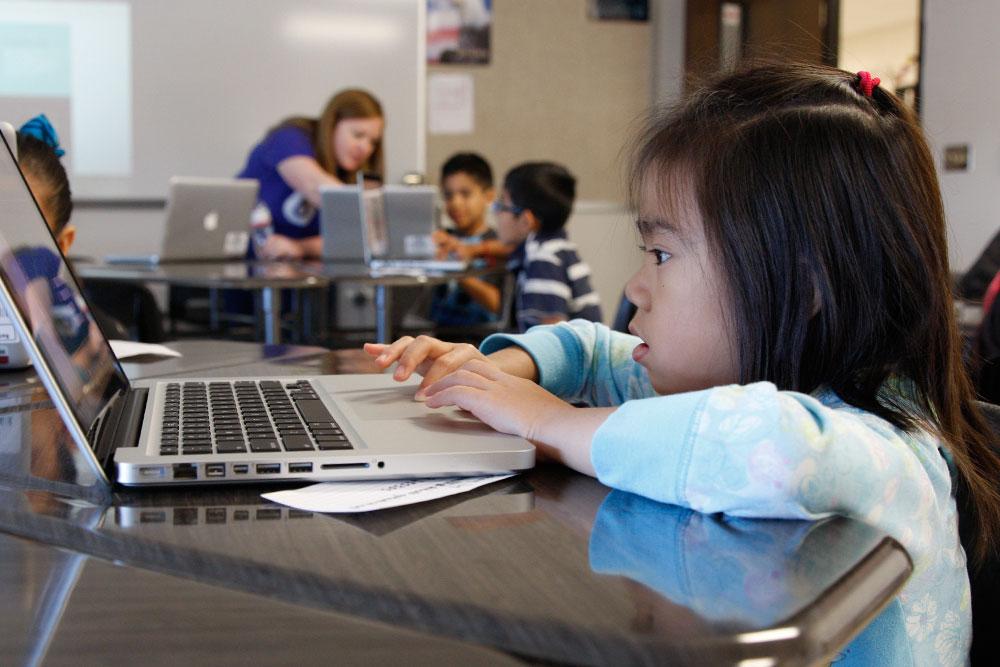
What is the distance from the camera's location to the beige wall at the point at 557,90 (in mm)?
6219

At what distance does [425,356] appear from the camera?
98 cm

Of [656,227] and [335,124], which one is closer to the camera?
[656,227]

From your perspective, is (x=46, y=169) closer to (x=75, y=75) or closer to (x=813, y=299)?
(x=813, y=299)

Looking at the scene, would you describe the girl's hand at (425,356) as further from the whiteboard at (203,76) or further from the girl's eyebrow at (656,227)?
the whiteboard at (203,76)

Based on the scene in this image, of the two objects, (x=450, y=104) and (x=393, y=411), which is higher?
(x=450, y=104)

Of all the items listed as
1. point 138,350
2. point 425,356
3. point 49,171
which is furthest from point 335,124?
point 425,356

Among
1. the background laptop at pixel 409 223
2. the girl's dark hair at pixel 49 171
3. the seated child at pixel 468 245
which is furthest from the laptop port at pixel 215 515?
the background laptop at pixel 409 223

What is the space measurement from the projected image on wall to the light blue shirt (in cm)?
528

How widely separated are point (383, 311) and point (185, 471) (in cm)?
288

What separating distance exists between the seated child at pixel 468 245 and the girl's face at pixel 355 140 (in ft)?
1.42

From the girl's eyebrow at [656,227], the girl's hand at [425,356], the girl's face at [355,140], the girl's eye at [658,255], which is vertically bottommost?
the girl's hand at [425,356]

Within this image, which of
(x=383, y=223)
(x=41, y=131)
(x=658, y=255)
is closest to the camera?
(x=658, y=255)

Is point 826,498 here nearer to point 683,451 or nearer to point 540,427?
point 683,451

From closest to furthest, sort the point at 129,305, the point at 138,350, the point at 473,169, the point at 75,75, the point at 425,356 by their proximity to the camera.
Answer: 1. the point at 425,356
2. the point at 138,350
3. the point at 129,305
4. the point at 473,169
5. the point at 75,75
